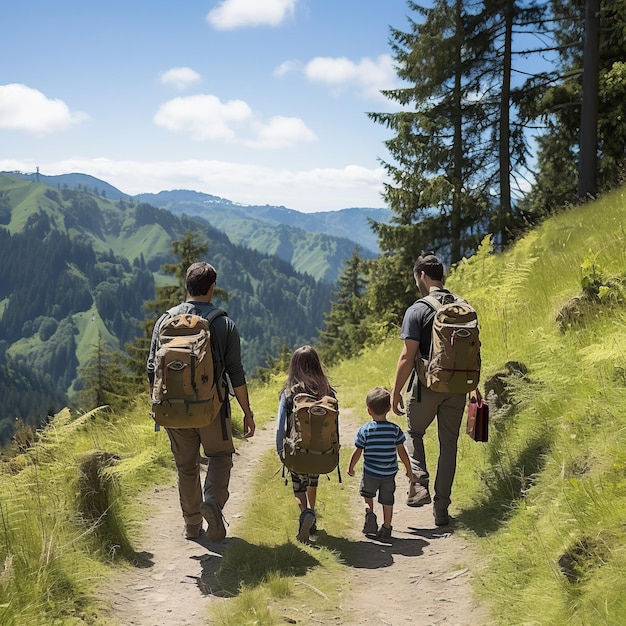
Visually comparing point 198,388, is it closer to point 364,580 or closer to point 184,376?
point 184,376

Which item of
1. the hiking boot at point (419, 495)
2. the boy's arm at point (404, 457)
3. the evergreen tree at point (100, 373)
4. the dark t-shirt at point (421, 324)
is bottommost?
the evergreen tree at point (100, 373)

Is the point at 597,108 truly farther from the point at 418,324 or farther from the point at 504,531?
the point at 504,531

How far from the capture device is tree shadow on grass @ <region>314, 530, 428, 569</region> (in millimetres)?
5031

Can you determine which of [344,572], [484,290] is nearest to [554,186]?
[484,290]

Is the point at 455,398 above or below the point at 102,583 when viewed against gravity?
above

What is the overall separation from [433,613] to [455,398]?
2.05m

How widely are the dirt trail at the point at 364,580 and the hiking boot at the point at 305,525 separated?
485mm

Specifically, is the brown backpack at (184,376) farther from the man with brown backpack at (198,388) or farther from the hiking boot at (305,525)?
the hiking boot at (305,525)

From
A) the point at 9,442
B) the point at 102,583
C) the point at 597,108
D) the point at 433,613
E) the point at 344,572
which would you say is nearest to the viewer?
the point at 433,613

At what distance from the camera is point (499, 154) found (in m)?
19.7

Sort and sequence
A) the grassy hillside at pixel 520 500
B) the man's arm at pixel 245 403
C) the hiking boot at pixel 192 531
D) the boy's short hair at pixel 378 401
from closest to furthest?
the grassy hillside at pixel 520 500 < the man's arm at pixel 245 403 < the boy's short hair at pixel 378 401 < the hiking boot at pixel 192 531

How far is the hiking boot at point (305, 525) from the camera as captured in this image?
17.3 feet

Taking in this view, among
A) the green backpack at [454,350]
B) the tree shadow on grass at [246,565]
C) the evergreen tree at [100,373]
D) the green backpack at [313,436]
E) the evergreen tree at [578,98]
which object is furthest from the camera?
the evergreen tree at [100,373]

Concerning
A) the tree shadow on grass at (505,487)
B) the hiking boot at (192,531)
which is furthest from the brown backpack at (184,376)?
the tree shadow on grass at (505,487)
